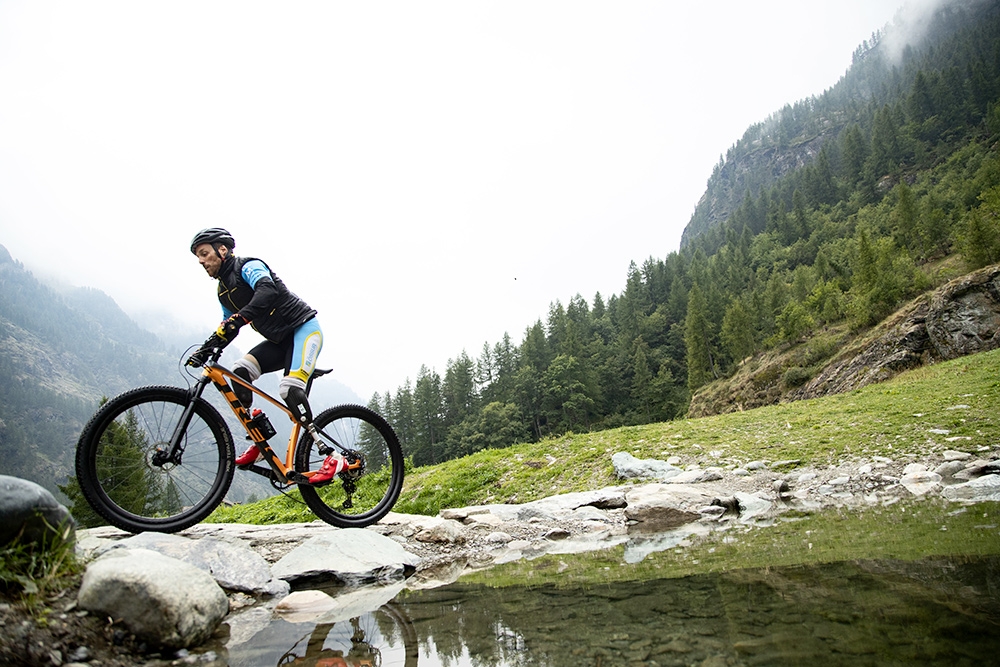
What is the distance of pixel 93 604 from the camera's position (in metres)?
3.04

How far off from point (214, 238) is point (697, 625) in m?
6.15

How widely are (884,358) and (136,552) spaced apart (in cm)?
4339

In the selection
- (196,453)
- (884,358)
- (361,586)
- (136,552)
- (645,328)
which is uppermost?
(645,328)

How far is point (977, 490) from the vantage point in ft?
20.2

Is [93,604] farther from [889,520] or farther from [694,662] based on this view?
[889,520]

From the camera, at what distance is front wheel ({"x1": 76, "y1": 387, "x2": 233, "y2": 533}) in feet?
15.7

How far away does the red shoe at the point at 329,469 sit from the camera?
19.1 feet

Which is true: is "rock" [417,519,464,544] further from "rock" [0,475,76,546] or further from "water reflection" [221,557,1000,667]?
"rock" [0,475,76,546]

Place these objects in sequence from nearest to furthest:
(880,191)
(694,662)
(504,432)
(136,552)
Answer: (694,662) → (136,552) → (504,432) → (880,191)

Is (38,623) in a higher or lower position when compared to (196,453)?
lower

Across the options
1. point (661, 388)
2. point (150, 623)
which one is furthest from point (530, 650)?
point (661, 388)

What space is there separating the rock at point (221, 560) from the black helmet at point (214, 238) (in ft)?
10.5

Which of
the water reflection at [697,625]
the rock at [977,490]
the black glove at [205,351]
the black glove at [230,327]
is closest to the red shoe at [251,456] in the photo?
the black glove at [205,351]

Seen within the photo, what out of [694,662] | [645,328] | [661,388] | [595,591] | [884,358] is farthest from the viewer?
[645,328]
